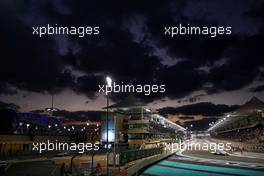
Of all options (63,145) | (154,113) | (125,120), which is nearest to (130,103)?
(154,113)

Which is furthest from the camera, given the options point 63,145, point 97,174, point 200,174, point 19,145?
point 63,145

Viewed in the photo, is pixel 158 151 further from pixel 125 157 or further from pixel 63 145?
pixel 63 145

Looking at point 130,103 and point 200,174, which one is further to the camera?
point 130,103

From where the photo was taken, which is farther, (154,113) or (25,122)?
(25,122)

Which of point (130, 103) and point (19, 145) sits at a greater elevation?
point (130, 103)

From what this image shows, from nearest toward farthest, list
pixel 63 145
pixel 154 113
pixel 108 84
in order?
pixel 108 84
pixel 63 145
pixel 154 113

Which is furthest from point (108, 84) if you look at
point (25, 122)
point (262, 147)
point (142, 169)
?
point (25, 122)

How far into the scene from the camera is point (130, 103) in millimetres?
110312

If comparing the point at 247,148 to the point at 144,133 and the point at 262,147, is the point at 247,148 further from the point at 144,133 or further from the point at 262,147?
the point at 144,133

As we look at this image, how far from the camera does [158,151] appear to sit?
189 ft

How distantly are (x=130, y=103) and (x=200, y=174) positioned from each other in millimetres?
81523

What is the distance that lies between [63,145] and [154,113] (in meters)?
32.7

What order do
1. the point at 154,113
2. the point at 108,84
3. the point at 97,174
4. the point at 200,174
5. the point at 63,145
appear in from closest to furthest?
the point at 97,174 → the point at 108,84 → the point at 200,174 → the point at 63,145 → the point at 154,113

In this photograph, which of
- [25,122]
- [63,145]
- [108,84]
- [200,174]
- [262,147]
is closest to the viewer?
[108,84]
